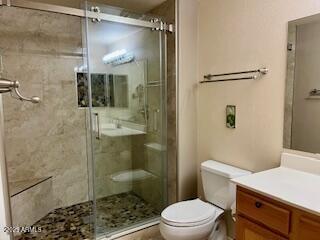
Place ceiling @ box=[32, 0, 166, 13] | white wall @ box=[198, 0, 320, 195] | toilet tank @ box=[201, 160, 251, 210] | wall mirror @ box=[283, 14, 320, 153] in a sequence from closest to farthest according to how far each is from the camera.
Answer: wall mirror @ box=[283, 14, 320, 153] → white wall @ box=[198, 0, 320, 195] → toilet tank @ box=[201, 160, 251, 210] → ceiling @ box=[32, 0, 166, 13]

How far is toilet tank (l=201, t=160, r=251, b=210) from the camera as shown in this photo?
6.44 ft

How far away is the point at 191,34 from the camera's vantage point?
2467 millimetres

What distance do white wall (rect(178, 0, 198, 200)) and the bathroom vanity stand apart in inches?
39.9

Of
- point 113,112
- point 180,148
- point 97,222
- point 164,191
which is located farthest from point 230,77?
point 97,222

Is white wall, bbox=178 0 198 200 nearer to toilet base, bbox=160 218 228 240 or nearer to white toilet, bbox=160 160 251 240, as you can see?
white toilet, bbox=160 160 251 240

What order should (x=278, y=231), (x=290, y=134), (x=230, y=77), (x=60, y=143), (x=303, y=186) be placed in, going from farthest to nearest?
(x=60, y=143) < (x=230, y=77) < (x=290, y=134) < (x=303, y=186) < (x=278, y=231)

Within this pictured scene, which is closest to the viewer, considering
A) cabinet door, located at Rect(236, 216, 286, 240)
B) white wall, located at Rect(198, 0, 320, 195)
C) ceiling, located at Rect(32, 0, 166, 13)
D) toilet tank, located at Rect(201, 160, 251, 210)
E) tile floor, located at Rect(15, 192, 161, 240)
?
cabinet door, located at Rect(236, 216, 286, 240)

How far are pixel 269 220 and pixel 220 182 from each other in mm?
729

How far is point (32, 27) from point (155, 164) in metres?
2.07

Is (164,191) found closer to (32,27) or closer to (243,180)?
(243,180)

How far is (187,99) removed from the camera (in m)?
2.52

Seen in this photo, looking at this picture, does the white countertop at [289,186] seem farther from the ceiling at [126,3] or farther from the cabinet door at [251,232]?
the ceiling at [126,3]

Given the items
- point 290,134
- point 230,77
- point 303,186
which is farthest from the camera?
point 230,77

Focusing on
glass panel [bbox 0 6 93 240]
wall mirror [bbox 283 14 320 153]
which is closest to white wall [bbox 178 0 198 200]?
wall mirror [bbox 283 14 320 153]
